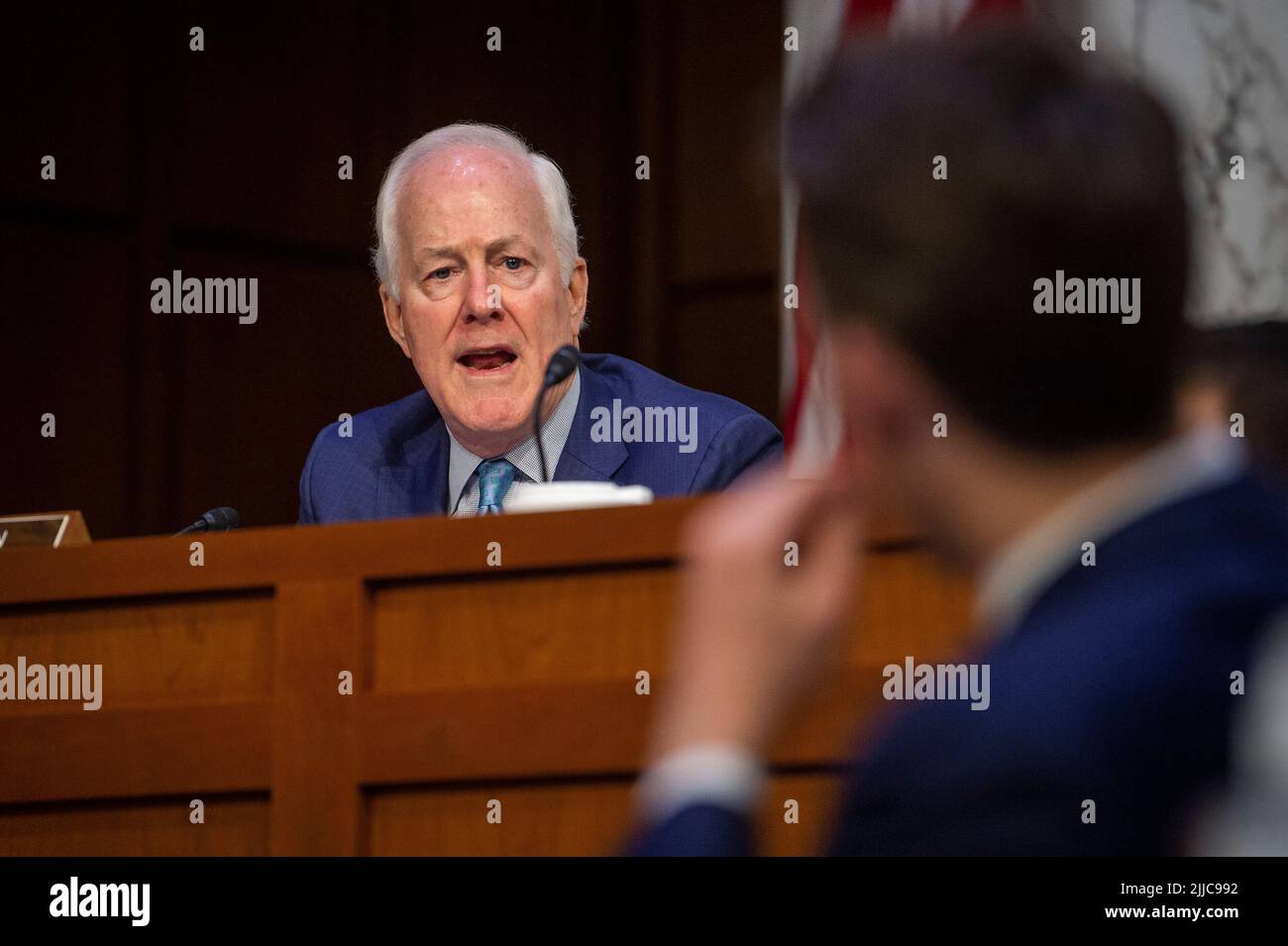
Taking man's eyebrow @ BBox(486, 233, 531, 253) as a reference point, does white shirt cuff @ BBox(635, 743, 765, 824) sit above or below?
below

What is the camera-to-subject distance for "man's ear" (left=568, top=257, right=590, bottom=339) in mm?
3691

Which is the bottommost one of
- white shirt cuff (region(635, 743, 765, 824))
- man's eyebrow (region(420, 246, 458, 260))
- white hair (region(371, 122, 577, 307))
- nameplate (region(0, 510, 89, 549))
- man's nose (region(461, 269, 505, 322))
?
white shirt cuff (region(635, 743, 765, 824))

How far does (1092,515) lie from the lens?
903mm

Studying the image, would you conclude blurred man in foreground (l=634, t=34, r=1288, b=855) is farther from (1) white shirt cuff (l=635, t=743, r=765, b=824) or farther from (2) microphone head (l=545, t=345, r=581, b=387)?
(2) microphone head (l=545, t=345, r=581, b=387)

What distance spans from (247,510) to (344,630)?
2.43 metres

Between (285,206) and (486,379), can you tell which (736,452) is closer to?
(486,379)

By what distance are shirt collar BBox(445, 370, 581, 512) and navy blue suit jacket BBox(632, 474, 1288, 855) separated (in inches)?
100

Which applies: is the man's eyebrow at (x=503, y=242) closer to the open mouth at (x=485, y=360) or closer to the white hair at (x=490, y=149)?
the white hair at (x=490, y=149)

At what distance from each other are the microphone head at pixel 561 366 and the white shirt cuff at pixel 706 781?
1893mm

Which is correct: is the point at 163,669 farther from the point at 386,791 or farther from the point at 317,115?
the point at 317,115

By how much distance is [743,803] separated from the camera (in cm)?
91

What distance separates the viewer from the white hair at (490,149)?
12.1 feet

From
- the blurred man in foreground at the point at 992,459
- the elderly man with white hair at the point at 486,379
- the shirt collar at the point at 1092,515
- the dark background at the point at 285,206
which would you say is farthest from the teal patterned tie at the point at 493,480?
the shirt collar at the point at 1092,515

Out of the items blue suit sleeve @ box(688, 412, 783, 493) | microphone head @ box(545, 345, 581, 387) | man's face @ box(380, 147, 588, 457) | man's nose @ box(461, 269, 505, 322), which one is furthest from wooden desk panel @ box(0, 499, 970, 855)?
man's nose @ box(461, 269, 505, 322)
